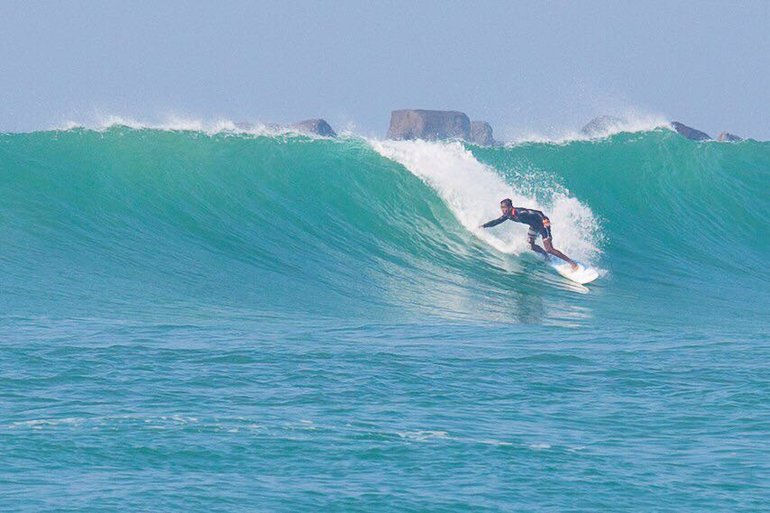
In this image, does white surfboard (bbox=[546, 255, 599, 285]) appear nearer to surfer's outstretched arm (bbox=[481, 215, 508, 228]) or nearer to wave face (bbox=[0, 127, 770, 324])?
wave face (bbox=[0, 127, 770, 324])

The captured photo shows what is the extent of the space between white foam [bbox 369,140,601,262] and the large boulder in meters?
37.6

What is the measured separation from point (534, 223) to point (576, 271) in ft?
3.25

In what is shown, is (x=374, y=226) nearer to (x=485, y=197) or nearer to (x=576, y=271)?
(x=485, y=197)

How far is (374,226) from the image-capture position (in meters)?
21.7

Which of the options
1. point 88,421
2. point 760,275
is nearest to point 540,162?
point 760,275

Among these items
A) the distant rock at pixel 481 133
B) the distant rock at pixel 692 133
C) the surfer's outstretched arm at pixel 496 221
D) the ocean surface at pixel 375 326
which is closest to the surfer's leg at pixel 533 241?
the ocean surface at pixel 375 326

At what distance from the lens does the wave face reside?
56.1 feet

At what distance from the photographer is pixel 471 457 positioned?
364 inches

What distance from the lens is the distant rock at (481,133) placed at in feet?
201

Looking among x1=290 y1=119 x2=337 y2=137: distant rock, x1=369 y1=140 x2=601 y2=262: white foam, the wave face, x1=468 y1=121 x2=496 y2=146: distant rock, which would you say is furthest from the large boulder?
x1=369 y1=140 x2=601 y2=262: white foam

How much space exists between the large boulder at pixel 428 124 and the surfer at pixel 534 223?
140ft

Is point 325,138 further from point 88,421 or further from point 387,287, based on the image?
point 88,421

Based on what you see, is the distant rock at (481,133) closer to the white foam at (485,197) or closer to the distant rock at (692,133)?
the distant rock at (692,133)

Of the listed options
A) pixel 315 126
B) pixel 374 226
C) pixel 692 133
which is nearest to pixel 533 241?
pixel 374 226
